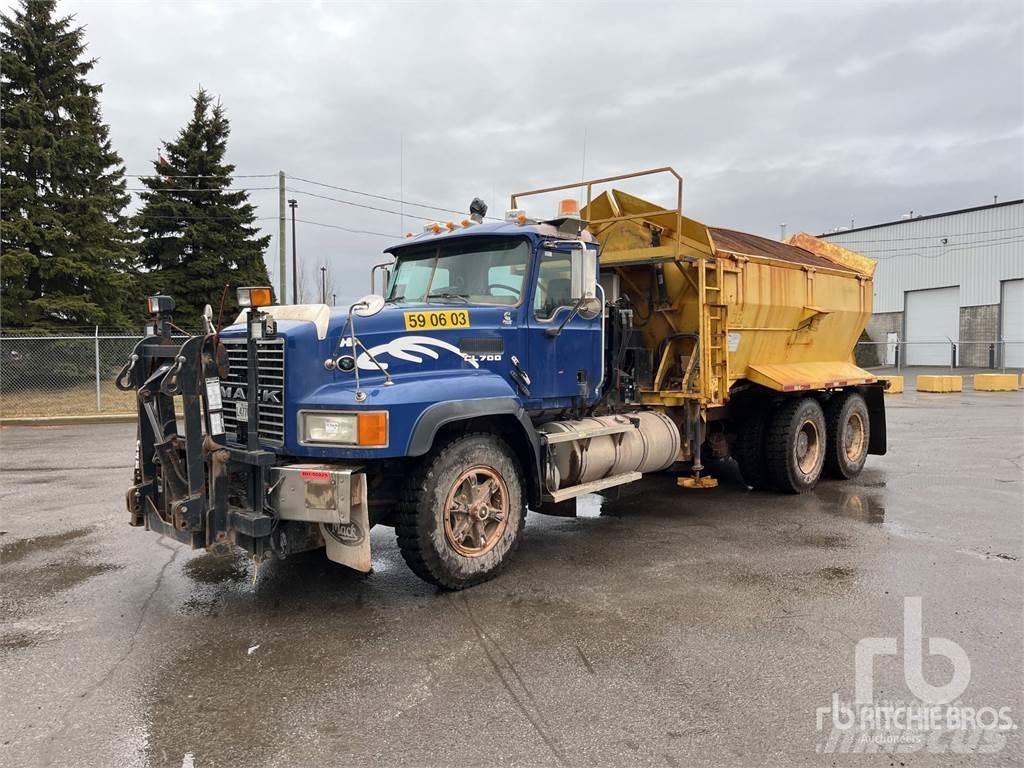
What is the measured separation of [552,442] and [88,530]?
451cm

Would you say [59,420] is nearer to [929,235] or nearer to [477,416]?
[477,416]

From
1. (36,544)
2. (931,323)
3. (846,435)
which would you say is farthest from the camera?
(931,323)

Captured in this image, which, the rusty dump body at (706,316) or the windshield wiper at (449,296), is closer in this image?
the windshield wiper at (449,296)

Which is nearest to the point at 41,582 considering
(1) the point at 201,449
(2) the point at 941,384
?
(1) the point at 201,449

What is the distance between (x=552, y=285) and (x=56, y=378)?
55.4ft

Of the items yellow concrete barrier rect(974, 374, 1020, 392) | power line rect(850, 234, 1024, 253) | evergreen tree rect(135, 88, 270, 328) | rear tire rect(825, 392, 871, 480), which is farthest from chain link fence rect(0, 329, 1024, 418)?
power line rect(850, 234, 1024, 253)

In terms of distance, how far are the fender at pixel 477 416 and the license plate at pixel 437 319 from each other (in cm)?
61

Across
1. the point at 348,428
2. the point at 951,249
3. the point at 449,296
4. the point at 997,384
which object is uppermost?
the point at 951,249

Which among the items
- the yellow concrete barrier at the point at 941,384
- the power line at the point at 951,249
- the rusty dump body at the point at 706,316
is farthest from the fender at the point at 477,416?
the power line at the point at 951,249

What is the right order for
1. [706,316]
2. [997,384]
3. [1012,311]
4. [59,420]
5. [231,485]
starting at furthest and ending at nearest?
[1012,311]
[997,384]
[59,420]
[706,316]
[231,485]

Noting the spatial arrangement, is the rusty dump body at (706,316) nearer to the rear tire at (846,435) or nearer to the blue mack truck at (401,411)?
the rear tire at (846,435)

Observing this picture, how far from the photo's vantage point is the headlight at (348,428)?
4.42 m

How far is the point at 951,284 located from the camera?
39.5 meters

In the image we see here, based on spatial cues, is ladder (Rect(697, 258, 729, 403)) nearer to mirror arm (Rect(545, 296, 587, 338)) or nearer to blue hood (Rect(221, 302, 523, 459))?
mirror arm (Rect(545, 296, 587, 338))
